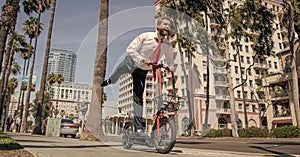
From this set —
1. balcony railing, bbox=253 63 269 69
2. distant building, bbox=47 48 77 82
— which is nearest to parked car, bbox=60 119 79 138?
distant building, bbox=47 48 77 82

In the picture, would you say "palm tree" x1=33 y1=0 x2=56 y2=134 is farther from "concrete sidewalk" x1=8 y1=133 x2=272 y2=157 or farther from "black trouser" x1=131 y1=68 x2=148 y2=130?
"black trouser" x1=131 y1=68 x2=148 y2=130

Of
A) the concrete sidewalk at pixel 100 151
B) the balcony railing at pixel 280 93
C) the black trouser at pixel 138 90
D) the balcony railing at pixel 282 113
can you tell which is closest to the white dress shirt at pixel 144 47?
the black trouser at pixel 138 90

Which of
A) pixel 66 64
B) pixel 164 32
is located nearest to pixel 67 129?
pixel 164 32

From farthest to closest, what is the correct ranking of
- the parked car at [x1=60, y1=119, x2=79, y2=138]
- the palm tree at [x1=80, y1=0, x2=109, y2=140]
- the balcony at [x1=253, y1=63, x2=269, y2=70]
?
the balcony at [x1=253, y1=63, x2=269, y2=70] → the parked car at [x1=60, y1=119, x2=79, y2=138] → the palm tree at [x1=80, y1=0, x2=109, y2=140]

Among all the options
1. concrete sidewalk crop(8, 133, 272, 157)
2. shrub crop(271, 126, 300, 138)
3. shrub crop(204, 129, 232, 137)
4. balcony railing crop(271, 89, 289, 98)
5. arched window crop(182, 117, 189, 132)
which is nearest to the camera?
concrete sidewalk crop(8, 133, 272, 157)

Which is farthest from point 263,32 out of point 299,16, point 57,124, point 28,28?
point 28,28

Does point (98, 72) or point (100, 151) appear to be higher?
point (98, 72)

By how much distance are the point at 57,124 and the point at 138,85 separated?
12.6 m

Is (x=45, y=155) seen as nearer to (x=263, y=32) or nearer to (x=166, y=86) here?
(x=166, y=86)

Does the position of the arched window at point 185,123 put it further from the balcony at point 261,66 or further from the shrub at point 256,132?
the balcony at point 261,66

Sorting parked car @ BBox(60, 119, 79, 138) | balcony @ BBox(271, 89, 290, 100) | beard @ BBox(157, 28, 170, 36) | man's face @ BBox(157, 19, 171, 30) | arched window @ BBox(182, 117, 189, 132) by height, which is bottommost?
parked car @ BBox(60, 119, 79, 138)

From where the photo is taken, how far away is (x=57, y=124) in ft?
48.6

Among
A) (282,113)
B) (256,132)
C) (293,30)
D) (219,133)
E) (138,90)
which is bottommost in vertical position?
(219,133)

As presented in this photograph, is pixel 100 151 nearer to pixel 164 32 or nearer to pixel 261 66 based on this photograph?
pixel 164 32
